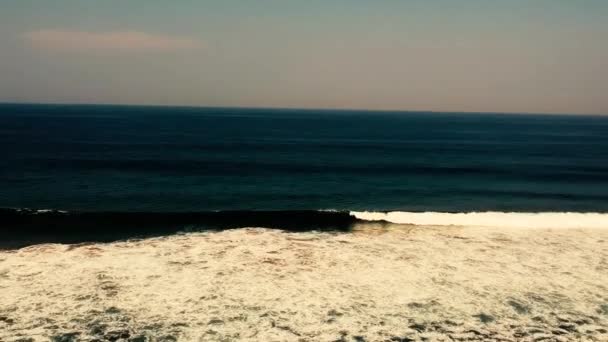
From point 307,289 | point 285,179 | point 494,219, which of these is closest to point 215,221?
point 307,289

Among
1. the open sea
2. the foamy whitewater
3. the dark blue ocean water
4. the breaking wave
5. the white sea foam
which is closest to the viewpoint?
the foamy whitewater

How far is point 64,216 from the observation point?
34.2 m

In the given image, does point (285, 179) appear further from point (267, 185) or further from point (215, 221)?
point (215, 221)

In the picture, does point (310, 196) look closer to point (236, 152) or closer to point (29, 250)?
point (29, 250)

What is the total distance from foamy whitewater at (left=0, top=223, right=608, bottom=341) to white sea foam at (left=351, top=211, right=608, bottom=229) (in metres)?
4.34

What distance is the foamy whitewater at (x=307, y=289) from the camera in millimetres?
16516

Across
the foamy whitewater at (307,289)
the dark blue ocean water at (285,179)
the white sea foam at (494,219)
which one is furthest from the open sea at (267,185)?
the foamy whitewater at (307,289)

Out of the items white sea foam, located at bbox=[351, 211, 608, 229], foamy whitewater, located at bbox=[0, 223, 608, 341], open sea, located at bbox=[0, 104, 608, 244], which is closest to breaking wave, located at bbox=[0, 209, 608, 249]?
white sea foam, located at bbox=[351, 211, 608, 229]

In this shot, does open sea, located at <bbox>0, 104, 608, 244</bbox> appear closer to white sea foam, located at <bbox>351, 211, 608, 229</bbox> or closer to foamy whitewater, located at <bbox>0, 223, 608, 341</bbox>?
white sea foam, located at <bbox>351, 211, 608, 229</bbox>

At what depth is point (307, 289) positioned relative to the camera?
20.2m

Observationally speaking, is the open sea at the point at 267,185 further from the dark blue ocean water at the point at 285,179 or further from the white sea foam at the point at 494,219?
the white sea foam at the point at 494,219

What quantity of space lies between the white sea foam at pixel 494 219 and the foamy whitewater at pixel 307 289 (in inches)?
171

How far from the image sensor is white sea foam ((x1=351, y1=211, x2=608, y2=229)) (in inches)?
1314

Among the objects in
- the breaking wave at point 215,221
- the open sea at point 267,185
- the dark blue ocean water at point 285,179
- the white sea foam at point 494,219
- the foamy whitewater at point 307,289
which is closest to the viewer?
the foamy whitewater at point 307,289
